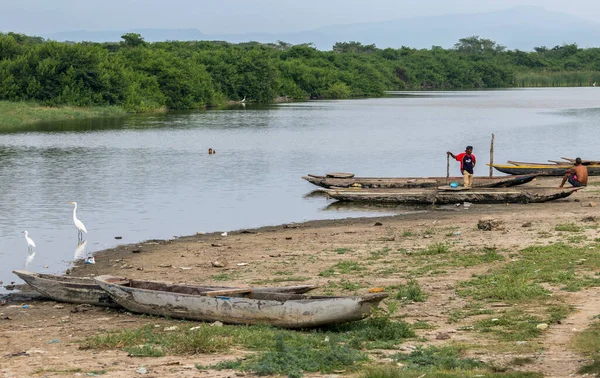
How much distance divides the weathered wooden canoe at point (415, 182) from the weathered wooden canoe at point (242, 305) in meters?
17.0

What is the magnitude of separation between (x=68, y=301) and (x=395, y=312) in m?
5.34

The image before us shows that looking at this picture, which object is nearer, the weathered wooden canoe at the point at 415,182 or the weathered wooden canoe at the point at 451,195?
the weathered wooden canoe at the point at 451,195

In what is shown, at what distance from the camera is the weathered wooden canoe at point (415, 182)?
2884cm

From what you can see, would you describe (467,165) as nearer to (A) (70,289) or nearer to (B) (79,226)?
(B) (79,226)

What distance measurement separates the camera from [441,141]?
181ft

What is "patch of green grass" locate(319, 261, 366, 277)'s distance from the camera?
15917 mm

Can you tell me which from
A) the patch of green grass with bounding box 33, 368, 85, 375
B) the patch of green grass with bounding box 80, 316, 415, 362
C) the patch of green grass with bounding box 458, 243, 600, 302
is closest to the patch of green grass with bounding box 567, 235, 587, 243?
the patch of green grass with bounding box 458, 243, 600, 302

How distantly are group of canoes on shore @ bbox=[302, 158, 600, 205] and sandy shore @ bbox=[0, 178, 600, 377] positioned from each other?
558 millimetres

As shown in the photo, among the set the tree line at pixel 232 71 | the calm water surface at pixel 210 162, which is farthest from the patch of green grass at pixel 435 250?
the tree line at pixel 232 71

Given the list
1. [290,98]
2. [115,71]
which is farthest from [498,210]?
[290,98]

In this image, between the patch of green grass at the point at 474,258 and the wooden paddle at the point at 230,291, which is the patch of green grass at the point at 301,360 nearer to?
the wooden paddle at the point at 230,291

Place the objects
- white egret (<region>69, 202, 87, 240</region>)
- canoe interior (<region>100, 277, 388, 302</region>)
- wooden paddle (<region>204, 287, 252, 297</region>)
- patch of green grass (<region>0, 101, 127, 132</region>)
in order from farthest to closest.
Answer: patch of green grass (<region>0, 101, 127, 132</region>) → white egret (<region>69, 202, 87, 240</region>) → wooden paddle (<region>204, 287, 252, 297</region>) → canoe interior (<region>100, 277, 388, 302</region>)

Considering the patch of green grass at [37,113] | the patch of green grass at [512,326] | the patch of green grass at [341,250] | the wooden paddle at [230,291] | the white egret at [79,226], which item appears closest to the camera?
the patch of green grass at [512,326]

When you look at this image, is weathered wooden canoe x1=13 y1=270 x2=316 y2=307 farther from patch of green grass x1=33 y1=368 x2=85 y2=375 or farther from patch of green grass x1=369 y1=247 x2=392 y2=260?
patch of green grass x1=369 y1=247 x2=392 y2=260
